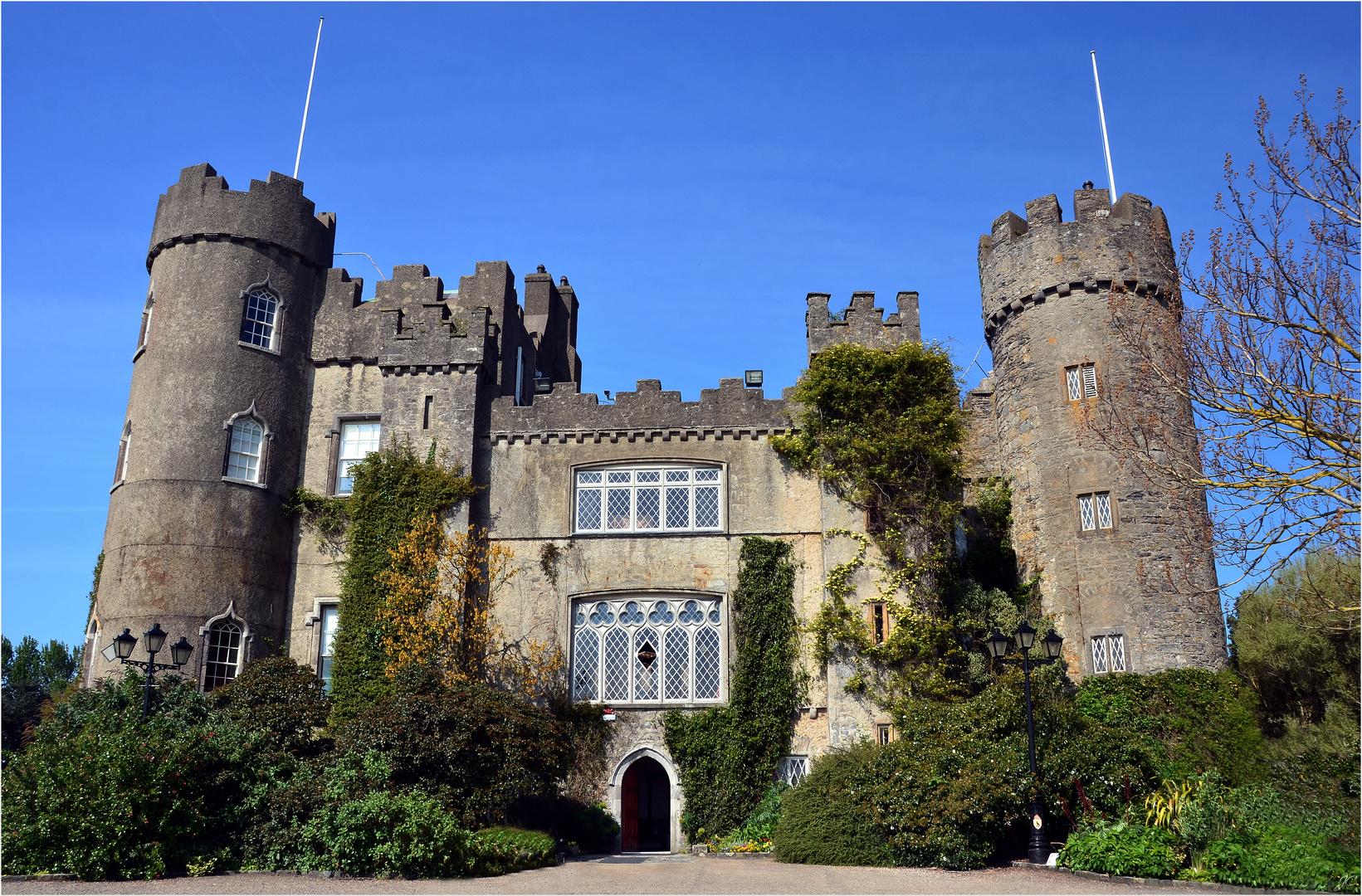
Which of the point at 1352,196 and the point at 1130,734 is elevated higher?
the point at 1352,196

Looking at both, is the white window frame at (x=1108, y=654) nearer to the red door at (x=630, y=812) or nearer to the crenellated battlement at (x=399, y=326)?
the red door at (x=630, y=812)

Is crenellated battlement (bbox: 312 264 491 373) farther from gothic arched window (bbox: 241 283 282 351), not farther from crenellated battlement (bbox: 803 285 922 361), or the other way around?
crenellated battlement (bbox: 803 285 922 361)

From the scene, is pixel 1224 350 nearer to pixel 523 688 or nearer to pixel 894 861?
pixel 894 861

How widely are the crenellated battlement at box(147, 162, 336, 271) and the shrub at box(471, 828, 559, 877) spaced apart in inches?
588

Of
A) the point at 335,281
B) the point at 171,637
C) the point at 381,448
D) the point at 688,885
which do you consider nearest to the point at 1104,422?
the point at 688,885

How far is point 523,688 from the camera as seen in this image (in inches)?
859

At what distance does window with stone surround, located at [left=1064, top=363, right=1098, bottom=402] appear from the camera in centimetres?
2267

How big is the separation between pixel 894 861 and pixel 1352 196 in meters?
11.5

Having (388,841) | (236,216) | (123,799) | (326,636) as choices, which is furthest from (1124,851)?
(236,216)

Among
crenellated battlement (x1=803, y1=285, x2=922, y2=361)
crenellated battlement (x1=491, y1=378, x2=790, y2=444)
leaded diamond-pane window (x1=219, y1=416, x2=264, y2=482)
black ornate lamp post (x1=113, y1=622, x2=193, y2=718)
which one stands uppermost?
crenellated battlement (x1=803, y1=285, x2=922, y2=361)

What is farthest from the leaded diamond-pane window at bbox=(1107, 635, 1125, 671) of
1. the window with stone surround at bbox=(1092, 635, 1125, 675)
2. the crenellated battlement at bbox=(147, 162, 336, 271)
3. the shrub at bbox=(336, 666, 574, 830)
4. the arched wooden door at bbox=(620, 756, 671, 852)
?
the crenellated battlement at bbox=(147, 162, 336, 271)

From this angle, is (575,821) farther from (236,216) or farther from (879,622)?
(236,216)

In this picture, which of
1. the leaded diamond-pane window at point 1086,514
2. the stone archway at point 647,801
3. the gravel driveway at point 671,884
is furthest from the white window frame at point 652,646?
the leaded diamond-pane window at point 1086,514

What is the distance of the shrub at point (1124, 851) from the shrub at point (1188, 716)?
15.5ft
